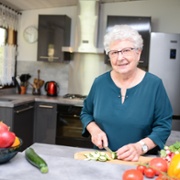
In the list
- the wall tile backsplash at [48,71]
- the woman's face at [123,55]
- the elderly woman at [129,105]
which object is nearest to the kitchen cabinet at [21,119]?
the wall tile backsplash at [48,71]

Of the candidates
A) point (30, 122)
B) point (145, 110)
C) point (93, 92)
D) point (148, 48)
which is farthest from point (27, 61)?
point (145, 110)

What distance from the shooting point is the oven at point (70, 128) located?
146 inches

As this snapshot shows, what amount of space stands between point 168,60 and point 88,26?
47.9 inches

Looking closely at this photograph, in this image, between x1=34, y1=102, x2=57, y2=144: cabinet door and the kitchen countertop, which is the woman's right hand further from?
x1=34, y1=102, x2=57, y2=144: cabinet door

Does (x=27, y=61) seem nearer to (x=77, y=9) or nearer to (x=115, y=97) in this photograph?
(x=77, y=9)

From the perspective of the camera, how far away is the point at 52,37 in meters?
3.93

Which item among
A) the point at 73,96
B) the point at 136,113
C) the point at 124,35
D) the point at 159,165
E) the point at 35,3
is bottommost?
the point at 73,96

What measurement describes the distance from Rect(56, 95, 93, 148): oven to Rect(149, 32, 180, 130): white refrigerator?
3.86 feet

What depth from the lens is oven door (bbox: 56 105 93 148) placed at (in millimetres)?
3703

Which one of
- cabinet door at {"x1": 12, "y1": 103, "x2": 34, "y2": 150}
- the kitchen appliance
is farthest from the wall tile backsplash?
cabinet door at {"x1": 12, "y1": 103, "x2": 34, "y2": 150}

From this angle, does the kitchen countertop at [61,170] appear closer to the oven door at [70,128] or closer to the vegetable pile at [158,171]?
the vegetable pile at [158,171]

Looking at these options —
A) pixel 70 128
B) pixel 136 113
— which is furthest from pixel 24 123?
pixel 136 113

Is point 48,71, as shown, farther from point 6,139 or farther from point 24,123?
point 6,139

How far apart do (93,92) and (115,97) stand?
0.59 ft
